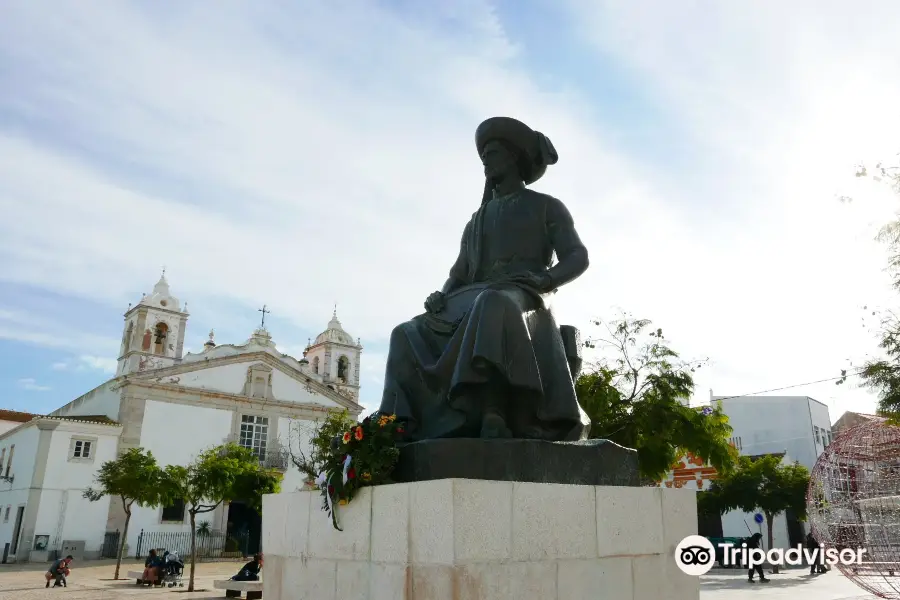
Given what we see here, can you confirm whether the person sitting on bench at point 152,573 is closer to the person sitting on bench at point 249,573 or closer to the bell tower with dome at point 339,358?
the person sitting on bench at point 249,573

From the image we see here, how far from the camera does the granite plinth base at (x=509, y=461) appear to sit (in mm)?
3480

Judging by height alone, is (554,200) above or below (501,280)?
above

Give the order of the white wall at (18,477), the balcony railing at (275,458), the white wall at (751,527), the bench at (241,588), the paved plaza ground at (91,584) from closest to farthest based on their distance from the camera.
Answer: the bench at (241,588) < the paved plaza ground at (91,584) < the white wall at (18,477) < the white wall at (751,527) < the balcony railing at (275,458)

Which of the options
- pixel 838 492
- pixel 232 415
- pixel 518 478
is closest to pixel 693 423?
pixel 838 492

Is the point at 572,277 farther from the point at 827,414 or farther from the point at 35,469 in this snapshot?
the point at 827,414

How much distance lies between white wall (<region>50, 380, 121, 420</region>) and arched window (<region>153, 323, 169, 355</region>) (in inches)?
139

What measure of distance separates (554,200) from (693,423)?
1204 centimetres

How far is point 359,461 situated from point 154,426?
32.5 m

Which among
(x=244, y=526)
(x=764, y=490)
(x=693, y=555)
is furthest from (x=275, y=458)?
(x=693, y=555)

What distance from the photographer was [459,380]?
3.74m

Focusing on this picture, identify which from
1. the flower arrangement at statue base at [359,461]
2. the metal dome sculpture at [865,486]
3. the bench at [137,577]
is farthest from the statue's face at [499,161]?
the bench at [137,577]

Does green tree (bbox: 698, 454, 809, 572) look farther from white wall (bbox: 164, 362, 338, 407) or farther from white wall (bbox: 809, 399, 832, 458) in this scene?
white wall (bbox: 164, 362, 338, 407)

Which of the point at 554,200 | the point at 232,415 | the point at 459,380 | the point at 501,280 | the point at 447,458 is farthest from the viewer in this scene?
the point at 232,415

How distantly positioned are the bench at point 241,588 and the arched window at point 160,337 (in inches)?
1018
